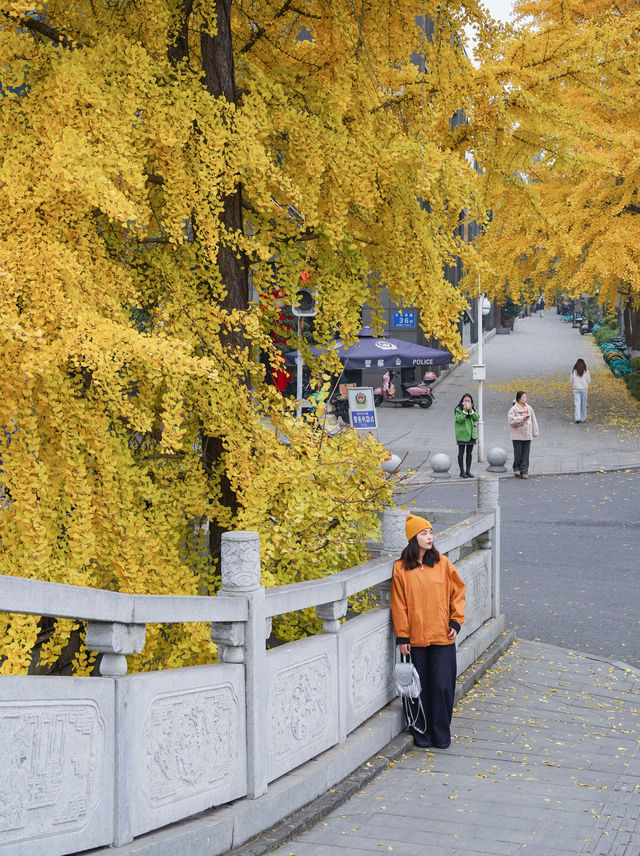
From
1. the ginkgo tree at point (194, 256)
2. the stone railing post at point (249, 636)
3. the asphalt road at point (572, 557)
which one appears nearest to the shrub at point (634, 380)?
the asphalt road at point (572, 557)

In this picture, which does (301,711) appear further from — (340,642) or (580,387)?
(580,387)

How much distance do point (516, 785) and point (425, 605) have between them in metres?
1.30

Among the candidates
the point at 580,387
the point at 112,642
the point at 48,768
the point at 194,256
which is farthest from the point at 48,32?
the point at 580,387

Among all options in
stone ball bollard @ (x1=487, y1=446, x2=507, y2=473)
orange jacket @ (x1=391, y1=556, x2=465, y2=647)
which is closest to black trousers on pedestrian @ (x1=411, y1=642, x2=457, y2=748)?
orange jacket @ (x1=391, y1=556, x2=465, y2=647)

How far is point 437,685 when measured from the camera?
743cm

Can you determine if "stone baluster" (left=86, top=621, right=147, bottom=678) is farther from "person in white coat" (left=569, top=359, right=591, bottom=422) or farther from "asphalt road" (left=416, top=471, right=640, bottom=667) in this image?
"person in white coat" (left=569, top=359, right=591, bottom=422)

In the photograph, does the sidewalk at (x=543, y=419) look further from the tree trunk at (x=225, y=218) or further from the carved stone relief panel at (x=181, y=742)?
the carved stone relief panel at (x=181, y=742)

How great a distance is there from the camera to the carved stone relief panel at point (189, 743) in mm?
4875

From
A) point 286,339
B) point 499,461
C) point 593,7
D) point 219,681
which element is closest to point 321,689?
point 219,681

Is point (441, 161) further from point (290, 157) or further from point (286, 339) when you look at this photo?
point (286, 339)

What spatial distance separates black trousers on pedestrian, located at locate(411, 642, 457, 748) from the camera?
24.4ft

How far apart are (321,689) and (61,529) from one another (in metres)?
1.85

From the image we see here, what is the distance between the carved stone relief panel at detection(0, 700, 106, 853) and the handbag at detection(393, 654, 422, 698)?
122 inches

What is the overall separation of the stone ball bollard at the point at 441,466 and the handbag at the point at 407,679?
46.6ft
